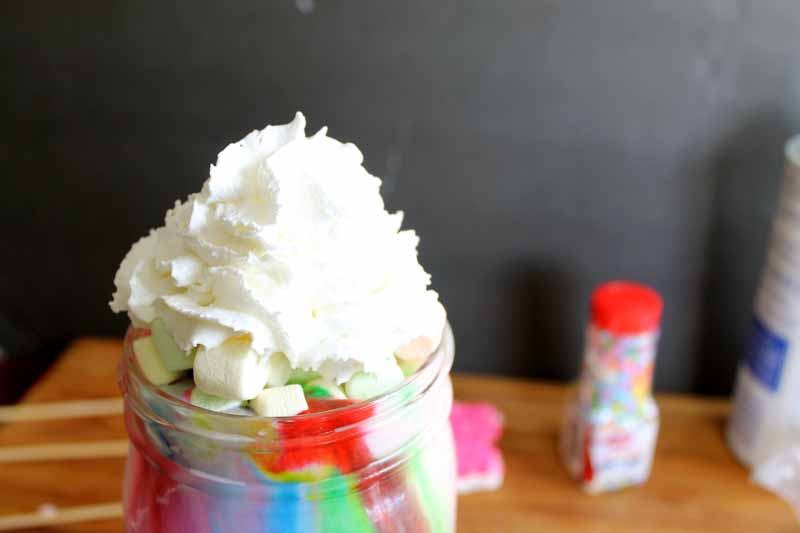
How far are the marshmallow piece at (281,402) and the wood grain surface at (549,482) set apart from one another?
1.07 ft

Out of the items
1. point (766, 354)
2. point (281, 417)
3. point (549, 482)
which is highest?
point (281, 417)

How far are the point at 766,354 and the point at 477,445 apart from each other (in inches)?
10.6

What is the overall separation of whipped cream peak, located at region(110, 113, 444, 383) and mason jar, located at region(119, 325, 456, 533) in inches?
1.1

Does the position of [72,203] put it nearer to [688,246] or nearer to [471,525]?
[471,525]

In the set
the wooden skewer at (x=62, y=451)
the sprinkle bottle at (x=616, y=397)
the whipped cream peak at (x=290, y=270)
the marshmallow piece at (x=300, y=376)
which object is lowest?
the wooden skewer at (x=62, y=451)

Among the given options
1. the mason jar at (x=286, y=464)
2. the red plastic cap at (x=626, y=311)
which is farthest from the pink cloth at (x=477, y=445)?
the mason jar at (x=286, y=464)

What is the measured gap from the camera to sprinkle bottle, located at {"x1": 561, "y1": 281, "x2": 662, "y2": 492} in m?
0.65

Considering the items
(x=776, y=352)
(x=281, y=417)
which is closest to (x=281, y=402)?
(x=281, y=417)

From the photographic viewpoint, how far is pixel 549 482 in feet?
2.24

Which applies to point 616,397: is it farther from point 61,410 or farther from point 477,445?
point 61,410

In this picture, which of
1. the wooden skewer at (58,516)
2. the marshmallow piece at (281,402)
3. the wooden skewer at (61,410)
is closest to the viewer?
the marshmallow piece at (281,402)

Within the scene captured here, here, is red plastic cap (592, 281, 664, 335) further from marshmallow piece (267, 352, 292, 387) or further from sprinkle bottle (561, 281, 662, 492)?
marshmallow piece (267, 352, 292, 387)

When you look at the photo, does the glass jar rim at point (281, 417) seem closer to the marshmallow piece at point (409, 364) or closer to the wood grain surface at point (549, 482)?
the marshmallow piece at point (409, 364)

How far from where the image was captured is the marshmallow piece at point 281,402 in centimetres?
36
